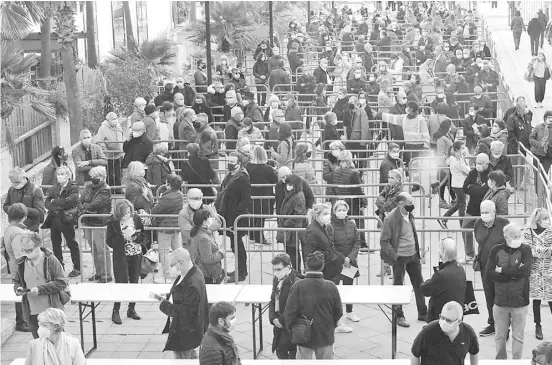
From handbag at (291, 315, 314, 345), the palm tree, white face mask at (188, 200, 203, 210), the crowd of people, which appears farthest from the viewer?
the palm tree

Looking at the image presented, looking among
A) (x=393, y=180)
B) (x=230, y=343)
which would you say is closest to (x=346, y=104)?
(x=393, y=180)

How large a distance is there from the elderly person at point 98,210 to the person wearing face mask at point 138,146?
304 cm

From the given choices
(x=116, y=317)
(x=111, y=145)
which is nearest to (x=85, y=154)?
(x=111, y=145)

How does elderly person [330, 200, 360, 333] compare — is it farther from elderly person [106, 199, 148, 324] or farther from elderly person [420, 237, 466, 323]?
elderly person [106, 199, 148, 324]

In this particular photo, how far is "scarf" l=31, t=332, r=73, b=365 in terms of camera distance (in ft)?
32.3

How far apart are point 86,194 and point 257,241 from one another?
104 inches

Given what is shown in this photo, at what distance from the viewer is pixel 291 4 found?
5603 centimetres

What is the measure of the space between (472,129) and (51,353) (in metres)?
12.0

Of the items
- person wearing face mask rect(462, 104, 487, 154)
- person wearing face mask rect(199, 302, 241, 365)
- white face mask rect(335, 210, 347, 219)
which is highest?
person wearing face mask rect(462, 104, 487, 154)

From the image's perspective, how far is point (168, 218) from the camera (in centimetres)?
1498

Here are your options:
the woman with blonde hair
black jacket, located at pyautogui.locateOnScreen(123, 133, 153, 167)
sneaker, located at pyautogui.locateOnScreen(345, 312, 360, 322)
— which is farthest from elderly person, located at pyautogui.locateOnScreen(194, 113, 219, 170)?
the woman with blonde hair

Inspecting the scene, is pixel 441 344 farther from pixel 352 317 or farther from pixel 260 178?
pixel 260 178

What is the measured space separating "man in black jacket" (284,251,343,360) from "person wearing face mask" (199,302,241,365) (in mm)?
1275

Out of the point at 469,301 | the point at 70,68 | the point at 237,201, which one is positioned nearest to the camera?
the point at 469,301
